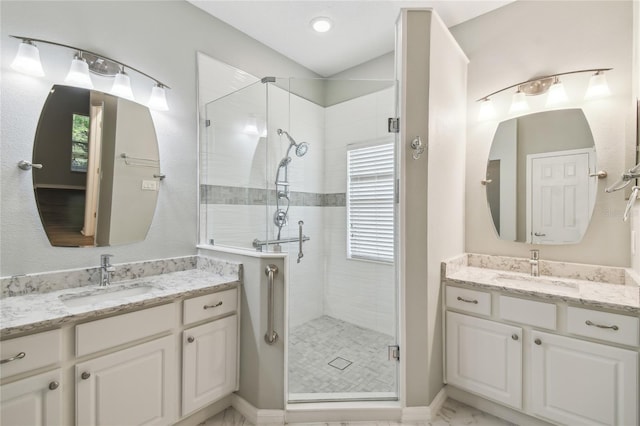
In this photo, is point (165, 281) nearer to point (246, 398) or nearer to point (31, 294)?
point (31, 294)

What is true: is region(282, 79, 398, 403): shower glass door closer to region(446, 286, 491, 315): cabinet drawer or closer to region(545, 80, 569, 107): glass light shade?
region(446, 286, 491, 315): cabinet drawer

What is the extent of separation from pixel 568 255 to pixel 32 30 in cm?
363

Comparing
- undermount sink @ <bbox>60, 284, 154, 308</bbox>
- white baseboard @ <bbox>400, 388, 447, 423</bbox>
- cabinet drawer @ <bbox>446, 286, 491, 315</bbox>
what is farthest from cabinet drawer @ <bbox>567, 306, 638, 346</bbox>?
undermount sink @ <bbox>60, 284, 154, 308</bbox>

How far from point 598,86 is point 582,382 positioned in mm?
1837

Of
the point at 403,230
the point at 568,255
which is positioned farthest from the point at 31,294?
the point at 568,255

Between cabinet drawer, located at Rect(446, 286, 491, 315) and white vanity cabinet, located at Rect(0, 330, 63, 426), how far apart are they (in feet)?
7.14

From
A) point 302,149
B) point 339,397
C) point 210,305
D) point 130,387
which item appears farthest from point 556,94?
point 130,387

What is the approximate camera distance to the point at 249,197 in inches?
89.7

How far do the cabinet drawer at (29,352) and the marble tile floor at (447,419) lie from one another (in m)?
1.03

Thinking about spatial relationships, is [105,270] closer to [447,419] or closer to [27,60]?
[27,60]

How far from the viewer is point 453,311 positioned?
2018 millimetres

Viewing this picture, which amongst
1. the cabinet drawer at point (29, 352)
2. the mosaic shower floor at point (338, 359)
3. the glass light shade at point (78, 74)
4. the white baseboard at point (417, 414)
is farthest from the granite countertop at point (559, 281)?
the glass light shade at point (78, 74)

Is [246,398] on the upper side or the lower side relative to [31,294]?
lower

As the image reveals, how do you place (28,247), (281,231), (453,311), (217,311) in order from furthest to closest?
(281,231), (453,311), (217,311), (28,247)
